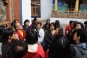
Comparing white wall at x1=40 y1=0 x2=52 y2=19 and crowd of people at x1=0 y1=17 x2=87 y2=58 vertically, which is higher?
white wall at x1=40 y1=0 x2=52 y2=19

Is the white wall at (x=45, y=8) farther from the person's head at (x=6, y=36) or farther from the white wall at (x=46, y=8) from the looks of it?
the person's head at (x=6, y=36)

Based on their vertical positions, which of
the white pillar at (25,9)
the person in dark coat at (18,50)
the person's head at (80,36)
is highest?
the white pillar at (25,9)

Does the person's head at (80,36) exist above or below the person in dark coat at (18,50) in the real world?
above

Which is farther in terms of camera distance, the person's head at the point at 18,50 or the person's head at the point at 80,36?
the person's head at the point at 80,36

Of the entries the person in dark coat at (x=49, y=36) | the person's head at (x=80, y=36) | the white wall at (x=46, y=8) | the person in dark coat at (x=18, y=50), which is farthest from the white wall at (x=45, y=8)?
the person in dark coat at (x=18, y=50)

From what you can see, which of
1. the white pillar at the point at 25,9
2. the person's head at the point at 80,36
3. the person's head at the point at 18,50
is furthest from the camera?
the white pillar at the point at 25,9

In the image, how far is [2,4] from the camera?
26.1ft

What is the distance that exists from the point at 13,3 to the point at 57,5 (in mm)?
15806

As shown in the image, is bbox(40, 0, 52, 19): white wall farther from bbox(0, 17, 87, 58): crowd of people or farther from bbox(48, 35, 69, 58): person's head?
bbox(48, 35, 69, 58): person's head

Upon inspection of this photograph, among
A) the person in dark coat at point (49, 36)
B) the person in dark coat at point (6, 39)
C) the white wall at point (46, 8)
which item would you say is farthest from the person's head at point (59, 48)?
the white wall at point (46, 8)

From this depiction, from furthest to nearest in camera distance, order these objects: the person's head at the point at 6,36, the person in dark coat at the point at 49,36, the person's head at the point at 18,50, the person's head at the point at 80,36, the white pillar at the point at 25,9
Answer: the white pillar at the point at 25,9 → the person in dark coat at the point at 49,36 → the person's head at the point at 6,36 → the person's head at the point at 80,36 → the person's head at the point at 18,50

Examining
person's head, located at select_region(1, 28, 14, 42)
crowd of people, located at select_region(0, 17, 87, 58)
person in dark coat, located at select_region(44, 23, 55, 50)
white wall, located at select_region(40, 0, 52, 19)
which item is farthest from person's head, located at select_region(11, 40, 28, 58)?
white wall, located at select_region(40, 0, 52, 19)

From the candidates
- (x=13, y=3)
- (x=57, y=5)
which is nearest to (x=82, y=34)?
(x=13, y=3)

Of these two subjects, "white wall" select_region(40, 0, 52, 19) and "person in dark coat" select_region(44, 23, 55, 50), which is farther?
"white wall" select_region(40, 0, 52, 19)
